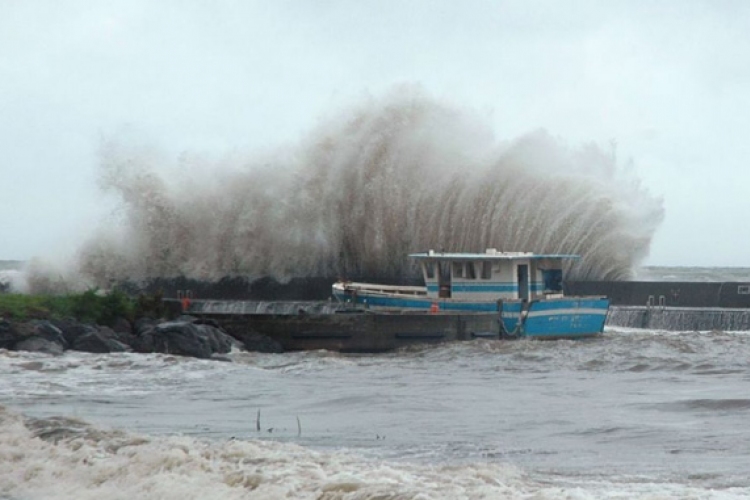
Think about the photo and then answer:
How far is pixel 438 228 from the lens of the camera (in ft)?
141

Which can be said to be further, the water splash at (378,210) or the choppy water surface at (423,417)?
the water splash at (378,210)

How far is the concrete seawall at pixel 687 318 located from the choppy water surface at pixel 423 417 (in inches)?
226

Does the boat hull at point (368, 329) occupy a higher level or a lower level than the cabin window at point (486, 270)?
lower

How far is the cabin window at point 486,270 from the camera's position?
32322 millimetres

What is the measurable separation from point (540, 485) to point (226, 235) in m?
34.4

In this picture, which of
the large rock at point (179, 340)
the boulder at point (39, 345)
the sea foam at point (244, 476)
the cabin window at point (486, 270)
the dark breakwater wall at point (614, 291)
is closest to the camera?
the sea foam at point (244, 476)

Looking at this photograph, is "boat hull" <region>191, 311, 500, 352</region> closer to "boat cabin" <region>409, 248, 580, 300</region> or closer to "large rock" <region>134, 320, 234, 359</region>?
"boat cabin" <region>409, 248, 580, 300</region>

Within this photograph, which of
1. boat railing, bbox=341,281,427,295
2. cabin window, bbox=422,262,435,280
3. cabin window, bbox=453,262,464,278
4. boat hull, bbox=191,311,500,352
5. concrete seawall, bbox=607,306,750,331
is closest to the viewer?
boat hull, bbox=191,311,500,352

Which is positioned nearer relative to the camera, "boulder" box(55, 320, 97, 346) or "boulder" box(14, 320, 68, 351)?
"boulder" box(14, 320, 68, 351)

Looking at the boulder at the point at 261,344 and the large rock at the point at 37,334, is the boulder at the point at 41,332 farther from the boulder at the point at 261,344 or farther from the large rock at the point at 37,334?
the boulder at the point at 261,344

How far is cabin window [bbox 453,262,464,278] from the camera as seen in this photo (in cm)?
3253

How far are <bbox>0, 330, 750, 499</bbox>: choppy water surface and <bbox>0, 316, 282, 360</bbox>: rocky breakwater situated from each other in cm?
81

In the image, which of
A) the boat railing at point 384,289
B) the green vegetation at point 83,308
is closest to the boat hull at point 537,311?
the boat railing at point 384,289

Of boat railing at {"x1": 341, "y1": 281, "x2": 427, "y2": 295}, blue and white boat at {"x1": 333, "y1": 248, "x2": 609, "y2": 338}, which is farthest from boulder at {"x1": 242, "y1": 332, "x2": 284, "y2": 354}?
boat railing at {"x1": 341, "y1": 281, "x2": 427, "y2": 295}
